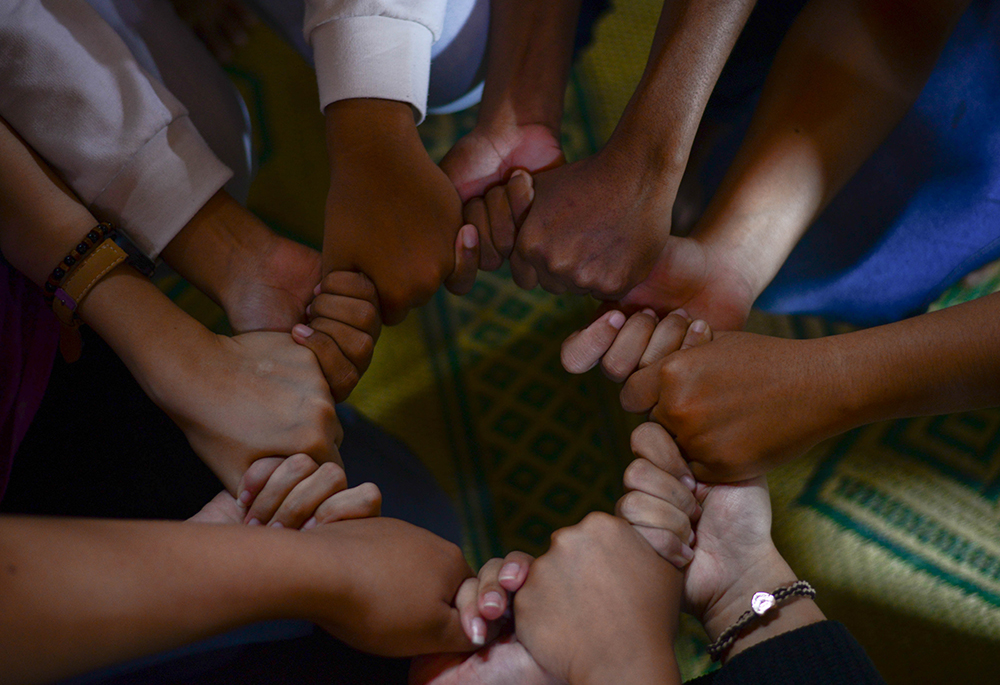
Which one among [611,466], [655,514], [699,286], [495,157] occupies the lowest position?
[611,466]

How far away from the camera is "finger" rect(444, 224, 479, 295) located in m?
0.63

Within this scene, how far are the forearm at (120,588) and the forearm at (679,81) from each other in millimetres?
457

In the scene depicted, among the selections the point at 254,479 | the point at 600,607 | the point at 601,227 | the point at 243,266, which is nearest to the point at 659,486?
the point at 600,607

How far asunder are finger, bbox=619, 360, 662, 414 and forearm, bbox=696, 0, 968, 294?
0.17m

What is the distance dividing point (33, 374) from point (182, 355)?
16cm

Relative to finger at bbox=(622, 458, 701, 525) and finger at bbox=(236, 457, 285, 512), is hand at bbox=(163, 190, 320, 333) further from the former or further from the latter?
finger at bbox=(622, 458, 701, 525)

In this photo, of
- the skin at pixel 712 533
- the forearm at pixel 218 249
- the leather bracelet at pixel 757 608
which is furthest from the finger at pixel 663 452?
the forearm at pixel 218 249

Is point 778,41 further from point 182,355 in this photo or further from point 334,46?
point 182,355

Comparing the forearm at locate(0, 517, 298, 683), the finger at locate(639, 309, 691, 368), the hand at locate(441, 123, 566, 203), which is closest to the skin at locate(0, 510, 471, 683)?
the forearm at locate(0, 517, 298, 683)

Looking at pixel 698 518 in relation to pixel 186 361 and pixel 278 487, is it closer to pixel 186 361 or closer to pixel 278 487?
pixel 278 487

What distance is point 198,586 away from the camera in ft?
1.24

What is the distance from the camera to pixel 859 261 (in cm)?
75

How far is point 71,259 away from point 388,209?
0.28 meters

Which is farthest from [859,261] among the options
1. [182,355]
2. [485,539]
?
[182,355]
